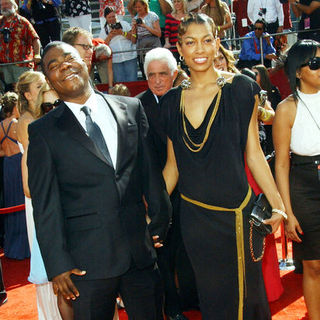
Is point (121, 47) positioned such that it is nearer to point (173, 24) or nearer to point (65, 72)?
point (173, 24)

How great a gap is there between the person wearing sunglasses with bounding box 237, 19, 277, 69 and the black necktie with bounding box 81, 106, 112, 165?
6.16 meters

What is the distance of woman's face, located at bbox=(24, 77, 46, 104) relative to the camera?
425 centimetres

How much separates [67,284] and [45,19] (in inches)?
300

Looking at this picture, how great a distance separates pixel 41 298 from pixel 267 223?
1.91m

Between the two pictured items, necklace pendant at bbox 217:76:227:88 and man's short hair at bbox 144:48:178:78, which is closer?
necklace pendant at bbox 217:76:227:88

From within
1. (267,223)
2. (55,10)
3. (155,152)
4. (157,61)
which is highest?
(55,10)

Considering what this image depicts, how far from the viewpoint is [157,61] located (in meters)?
4.12

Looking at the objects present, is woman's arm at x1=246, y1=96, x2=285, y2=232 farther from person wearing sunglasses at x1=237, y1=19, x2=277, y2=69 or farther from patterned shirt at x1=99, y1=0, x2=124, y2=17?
patterned shirt at x1=99, y1=0, x2=124, y2=17

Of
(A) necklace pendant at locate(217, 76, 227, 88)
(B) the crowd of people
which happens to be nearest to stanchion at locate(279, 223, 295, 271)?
(B) the crowd of people

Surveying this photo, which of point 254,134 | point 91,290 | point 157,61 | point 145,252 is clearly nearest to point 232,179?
point 254,134

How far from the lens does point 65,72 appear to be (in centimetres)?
269

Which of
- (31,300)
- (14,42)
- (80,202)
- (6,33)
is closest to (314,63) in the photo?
(80,202)

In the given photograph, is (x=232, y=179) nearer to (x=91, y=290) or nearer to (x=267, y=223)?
(x=267, y=223)

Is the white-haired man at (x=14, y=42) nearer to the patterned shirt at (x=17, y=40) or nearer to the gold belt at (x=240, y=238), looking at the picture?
the patterned shirt at (x=17, y=40)
